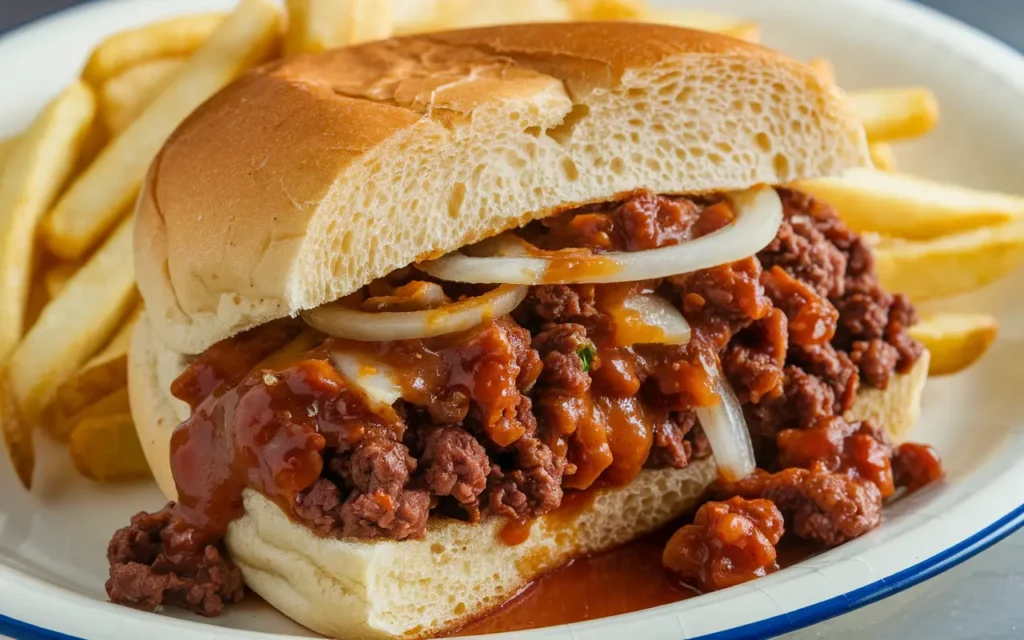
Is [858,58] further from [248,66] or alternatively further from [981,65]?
[248,66]

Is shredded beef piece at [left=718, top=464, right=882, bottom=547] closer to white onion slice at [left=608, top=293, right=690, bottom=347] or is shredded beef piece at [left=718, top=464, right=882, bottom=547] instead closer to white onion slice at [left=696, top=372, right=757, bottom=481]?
white onion slice at [left=696, top=372, right=757, bottom=481]

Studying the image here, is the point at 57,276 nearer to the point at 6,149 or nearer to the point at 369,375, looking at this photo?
the point at 6,149

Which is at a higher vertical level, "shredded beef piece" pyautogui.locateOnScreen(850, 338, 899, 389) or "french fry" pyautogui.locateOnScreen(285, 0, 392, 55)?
"french fry" pyautogui.locateOnScreen(285, 0, 392, 55)

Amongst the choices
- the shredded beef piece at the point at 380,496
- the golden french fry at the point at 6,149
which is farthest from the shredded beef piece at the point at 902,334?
the golden french fry at the point at 6,149

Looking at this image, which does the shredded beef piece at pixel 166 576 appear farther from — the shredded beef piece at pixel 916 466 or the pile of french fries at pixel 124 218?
the shredded beef piece at pixel 916 466

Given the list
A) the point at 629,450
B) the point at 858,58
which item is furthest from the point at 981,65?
the point at 629,450

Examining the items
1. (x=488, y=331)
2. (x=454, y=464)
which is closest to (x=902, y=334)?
(x=488, y=331)

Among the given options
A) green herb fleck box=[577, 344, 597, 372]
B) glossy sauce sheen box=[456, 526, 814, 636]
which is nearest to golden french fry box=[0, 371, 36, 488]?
glossy sauce sheen box=[456, 526, 814, 636]
